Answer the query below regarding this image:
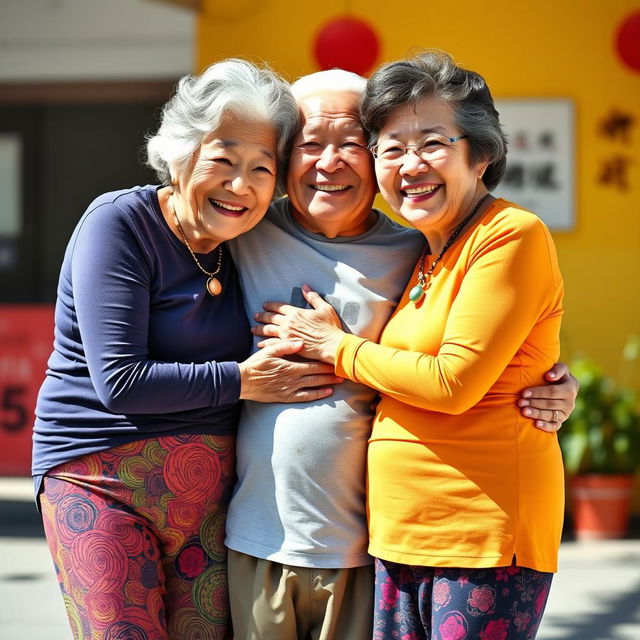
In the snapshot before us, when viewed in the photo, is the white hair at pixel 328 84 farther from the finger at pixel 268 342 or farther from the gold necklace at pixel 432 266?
the finger at pixel 268 342

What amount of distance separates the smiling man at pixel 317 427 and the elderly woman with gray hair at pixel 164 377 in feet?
0.20

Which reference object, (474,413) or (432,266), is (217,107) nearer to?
(432,266)

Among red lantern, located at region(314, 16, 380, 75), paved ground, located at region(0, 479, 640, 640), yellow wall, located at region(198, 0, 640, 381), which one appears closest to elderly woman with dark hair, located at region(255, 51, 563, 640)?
paved ground, located at region(0, 479, 640, 640)

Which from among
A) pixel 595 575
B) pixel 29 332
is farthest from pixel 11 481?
pixel 595 575

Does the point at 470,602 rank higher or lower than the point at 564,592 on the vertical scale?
higher

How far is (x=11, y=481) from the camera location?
7.40m

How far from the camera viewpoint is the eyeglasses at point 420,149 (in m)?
2.29

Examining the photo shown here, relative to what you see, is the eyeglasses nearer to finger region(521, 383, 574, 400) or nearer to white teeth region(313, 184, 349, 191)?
white teeth region(313, 184, 349, 191)

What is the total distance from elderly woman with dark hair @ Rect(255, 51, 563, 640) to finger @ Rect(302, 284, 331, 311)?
0.17 feet

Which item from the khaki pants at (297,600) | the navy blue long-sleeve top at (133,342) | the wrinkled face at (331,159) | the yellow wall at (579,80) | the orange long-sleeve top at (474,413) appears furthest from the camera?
the yellow wall at (579,80)

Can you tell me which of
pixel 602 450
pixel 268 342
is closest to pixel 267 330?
pixel 268 342

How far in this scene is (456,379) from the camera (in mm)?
2117

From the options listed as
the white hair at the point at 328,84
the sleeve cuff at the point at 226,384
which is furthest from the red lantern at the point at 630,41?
the sleeve cuff at the point at 226,384

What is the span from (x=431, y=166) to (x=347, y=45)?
158 inches
